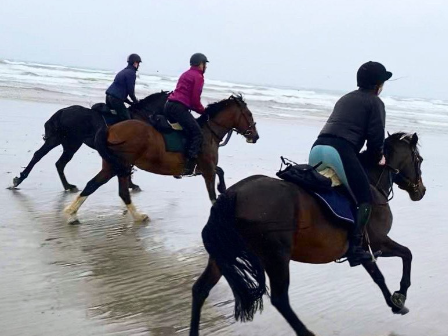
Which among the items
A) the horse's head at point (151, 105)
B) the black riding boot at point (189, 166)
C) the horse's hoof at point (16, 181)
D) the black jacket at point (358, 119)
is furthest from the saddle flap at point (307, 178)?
the horse's hoof at point (16, 181)

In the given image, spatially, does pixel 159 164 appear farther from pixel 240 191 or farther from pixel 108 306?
pixel 240 191

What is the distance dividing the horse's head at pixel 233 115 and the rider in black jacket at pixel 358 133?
4.37 metres

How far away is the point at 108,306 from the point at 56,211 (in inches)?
149

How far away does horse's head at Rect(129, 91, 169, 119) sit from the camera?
10027 millimetres

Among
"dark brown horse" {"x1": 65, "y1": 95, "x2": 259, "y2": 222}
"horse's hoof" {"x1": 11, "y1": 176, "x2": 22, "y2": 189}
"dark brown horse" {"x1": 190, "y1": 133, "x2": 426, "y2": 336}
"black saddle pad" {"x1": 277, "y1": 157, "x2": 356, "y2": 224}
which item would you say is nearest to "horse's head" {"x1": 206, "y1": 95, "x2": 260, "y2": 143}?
"dark brown horse" {"x1": 65, "y1": 95, "x2": 259, "y2": 222}

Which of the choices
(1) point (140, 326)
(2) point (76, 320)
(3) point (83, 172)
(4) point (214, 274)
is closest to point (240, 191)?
(4) point (214, 274)

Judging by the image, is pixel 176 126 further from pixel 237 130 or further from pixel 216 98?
pixel 216 98

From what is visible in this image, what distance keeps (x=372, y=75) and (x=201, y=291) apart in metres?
2.26

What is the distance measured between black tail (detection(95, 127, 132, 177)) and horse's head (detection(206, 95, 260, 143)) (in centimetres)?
168

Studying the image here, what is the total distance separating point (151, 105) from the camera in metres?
10.2

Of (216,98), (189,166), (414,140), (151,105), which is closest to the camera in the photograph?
(414,140)

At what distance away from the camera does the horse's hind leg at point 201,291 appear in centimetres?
484

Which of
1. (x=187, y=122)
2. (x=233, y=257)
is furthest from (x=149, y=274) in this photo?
(x=187, y=122)

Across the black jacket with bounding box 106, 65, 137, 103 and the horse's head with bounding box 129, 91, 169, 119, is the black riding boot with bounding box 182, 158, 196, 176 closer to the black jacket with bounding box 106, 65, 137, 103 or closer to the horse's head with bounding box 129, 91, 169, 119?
the horse's head with bounding box 129, 91, 169, 119
